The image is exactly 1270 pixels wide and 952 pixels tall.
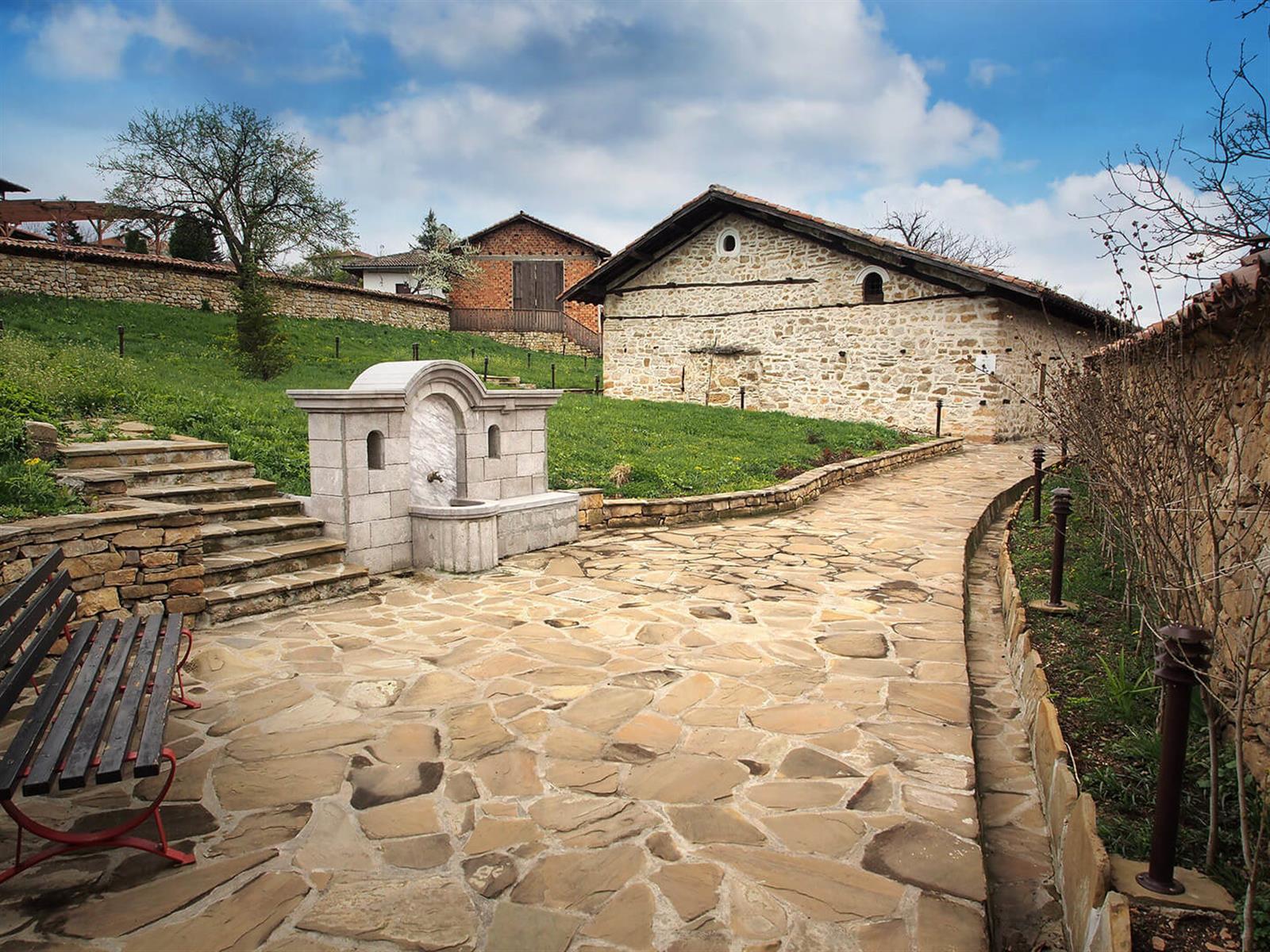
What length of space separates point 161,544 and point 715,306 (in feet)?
54.7

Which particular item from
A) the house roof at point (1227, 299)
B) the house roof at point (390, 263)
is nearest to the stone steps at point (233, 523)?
the house roof at point (1227, 299)

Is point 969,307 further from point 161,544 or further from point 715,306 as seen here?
point 161,544

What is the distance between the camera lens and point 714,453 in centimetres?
1178

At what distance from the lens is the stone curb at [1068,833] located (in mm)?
2170

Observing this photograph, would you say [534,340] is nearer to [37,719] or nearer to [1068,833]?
[37,719]

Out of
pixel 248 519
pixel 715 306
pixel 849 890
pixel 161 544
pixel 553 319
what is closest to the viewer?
pixel 849 890

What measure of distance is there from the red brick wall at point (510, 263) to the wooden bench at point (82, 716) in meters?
31.6

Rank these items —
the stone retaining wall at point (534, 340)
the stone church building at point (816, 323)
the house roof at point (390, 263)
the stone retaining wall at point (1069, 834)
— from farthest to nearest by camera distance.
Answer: the house roof at point (390, 263) < the stone retaining wall at point (534, 340) < the stone church building at point (816, 323) < the stone retaining wall at point (1069, 834)

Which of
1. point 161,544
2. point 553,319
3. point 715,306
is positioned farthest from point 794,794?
point 553,319

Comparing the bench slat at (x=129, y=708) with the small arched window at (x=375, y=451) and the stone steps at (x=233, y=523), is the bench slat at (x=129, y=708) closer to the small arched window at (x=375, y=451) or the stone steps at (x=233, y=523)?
the stone steps at (x=233, y=523)

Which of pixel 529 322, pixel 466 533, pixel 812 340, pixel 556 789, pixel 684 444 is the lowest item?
pixel 556 789

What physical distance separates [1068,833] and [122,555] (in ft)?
17.1

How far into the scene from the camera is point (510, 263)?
34812 millimetres

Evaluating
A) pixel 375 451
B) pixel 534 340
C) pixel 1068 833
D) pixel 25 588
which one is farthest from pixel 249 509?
pixel 534 340
